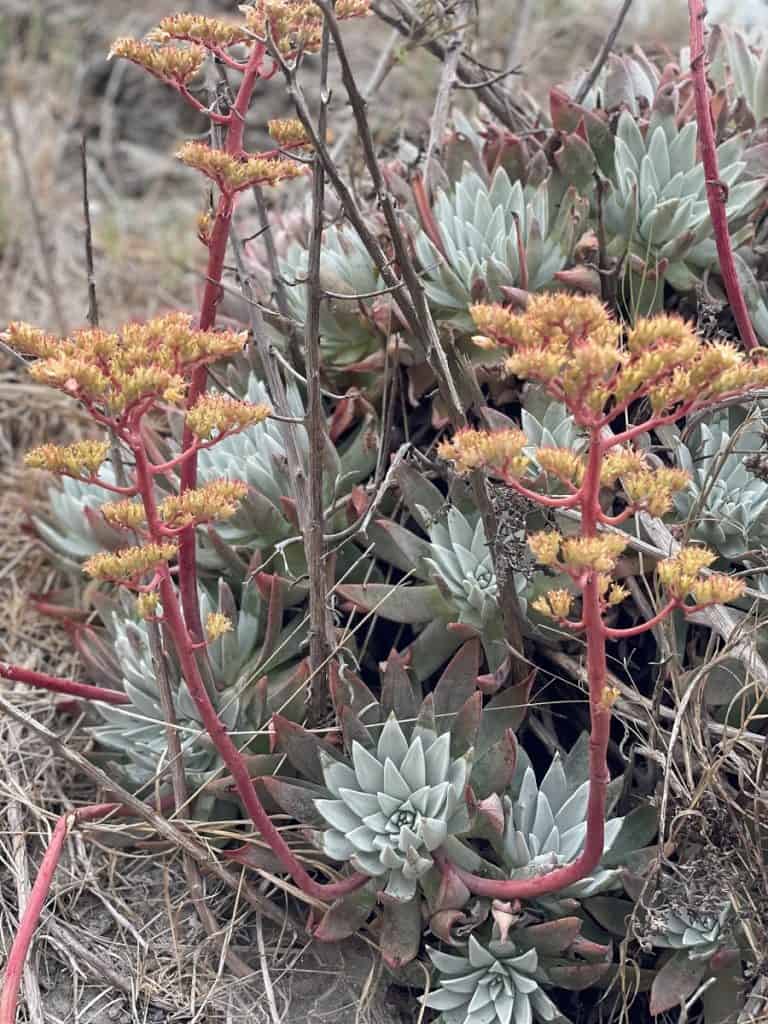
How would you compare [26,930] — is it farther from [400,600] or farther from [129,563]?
[400,600]

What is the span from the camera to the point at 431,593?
1945mm

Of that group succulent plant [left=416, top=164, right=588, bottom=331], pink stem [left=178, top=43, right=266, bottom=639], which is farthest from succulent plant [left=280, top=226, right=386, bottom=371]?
pink stem [left=178, top=43, right=266, bottom=639]

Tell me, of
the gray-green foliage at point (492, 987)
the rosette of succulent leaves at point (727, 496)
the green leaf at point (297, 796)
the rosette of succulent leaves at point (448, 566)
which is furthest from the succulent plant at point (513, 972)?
the rosette of succulent leaves at point (727, 496)

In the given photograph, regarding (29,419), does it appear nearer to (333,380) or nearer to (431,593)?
(333,380)

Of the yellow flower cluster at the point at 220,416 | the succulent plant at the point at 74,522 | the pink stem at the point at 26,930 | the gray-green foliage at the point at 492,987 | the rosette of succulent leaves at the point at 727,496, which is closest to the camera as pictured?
the yellow flower cluster at the point at 220,416

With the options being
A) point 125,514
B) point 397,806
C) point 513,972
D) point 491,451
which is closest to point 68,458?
point 125,514

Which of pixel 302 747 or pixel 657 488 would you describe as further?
pixel 302 747

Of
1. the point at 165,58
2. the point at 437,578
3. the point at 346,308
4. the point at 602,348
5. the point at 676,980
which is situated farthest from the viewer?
the point at 346,308

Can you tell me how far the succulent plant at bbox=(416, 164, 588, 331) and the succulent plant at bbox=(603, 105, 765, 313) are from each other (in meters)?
0.09

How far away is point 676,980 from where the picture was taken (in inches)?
64.2

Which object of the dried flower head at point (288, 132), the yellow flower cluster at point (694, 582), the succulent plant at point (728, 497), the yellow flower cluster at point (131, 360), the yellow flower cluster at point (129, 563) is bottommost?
the succulent plant at point (728, 497)

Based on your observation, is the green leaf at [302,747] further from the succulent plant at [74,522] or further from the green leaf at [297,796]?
the succulent plant at [74,522]

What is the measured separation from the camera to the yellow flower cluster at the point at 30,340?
132cm

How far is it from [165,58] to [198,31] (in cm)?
6
